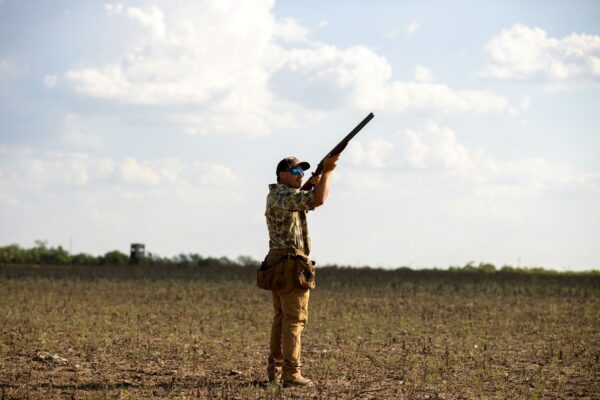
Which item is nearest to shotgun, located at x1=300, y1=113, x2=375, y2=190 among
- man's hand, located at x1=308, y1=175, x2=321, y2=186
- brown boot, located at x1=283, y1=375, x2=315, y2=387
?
man's hand, located at x1=308, y1=175, x2=321, y2=186

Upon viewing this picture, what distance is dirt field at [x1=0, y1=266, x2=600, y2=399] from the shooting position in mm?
10430

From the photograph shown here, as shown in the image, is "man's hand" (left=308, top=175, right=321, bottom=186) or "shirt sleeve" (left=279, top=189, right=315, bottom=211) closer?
"shirt sleeve" (left=279, top=189, right=315, bottom=211)

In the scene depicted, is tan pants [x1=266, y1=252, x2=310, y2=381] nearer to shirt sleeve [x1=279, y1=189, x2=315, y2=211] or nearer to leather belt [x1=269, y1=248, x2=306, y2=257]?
leather belt [x1=269, y1=248, x2=306, y2=257]

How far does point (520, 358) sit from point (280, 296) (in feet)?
17.2

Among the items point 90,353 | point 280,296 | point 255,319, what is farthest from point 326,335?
point 280,296

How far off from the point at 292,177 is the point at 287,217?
0.45m

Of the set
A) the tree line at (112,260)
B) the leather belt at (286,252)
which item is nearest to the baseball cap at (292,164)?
the leather belt at (286,252)

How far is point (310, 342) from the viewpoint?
14.6 m

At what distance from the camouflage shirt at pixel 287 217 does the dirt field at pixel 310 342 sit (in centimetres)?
164

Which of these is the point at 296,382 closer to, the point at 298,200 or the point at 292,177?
the point at 298,200

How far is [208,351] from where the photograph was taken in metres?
13.2

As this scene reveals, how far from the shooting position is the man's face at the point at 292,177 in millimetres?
9773

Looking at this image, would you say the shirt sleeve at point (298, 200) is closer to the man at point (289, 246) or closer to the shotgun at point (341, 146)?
the man at point (289, 246)

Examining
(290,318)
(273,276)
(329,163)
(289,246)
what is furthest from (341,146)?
(290,318)
